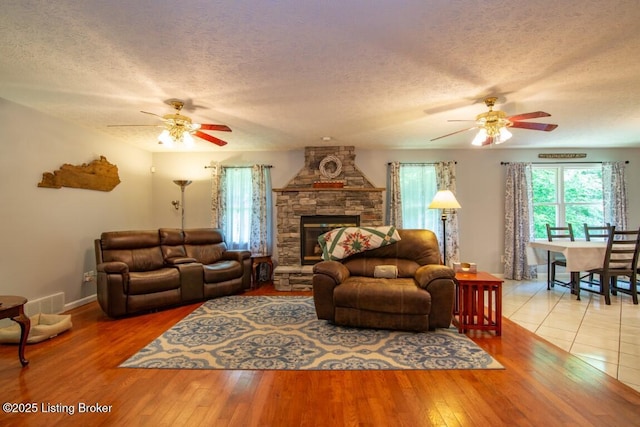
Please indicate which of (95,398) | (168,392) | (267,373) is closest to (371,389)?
(267,373)

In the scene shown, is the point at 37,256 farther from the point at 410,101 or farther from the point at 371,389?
the point at 410,101

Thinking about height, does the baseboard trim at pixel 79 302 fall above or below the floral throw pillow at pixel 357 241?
below

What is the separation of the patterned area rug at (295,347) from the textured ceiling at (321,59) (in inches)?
93.2

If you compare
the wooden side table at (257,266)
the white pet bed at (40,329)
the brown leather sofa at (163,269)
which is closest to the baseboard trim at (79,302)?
the brown leather sofa at (163,269)

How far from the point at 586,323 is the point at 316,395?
10.5 ft

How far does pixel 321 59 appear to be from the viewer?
7.61 ft

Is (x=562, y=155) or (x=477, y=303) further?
(x=562, y=155)

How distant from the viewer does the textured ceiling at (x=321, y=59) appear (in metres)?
1.78

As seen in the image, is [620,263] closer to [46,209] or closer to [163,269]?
[163,269]

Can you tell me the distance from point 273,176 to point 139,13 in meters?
3.93

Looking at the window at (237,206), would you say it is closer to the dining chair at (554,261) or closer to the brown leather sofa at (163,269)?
the brown leather sofa at (163,269)

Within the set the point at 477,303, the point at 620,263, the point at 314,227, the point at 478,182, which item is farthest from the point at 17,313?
the point at 620,263

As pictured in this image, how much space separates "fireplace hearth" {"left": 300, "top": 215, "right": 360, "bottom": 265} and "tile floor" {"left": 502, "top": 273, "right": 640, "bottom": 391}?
8.55 feet

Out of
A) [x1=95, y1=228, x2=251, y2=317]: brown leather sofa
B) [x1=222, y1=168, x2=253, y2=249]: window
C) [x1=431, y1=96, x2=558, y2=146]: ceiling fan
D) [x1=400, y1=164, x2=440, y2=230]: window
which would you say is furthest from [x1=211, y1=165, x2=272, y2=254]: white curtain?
[x1=431, y1=96, x2=558, y2=146]: ceiling fan
